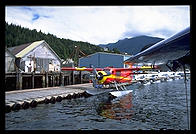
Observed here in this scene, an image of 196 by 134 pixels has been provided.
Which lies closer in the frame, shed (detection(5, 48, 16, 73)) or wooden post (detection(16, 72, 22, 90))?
wooden post (detection(16, 72, 22, 90))

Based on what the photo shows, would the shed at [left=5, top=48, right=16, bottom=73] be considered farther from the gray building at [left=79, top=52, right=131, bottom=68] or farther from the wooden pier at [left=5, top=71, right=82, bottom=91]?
the gray building at [left=79, top=52, right=131, bottom=68]

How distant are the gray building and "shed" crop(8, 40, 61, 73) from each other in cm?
1047

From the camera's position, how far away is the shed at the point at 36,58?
2280 centimetres

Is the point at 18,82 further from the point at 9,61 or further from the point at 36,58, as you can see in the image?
the point at 36,58

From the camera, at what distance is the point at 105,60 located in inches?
1350

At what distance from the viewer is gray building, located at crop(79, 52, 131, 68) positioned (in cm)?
3209

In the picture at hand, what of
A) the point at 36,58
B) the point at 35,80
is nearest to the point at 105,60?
the point at 36,58

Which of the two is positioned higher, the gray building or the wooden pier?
the gray building

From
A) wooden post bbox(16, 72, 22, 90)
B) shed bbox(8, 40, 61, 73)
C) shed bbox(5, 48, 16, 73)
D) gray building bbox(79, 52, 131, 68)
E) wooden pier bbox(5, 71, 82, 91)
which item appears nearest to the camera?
wooden post bbox(16, 72, 22, 90)

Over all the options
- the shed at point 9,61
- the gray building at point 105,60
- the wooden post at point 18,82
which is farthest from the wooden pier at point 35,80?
the gray building at point 105,60

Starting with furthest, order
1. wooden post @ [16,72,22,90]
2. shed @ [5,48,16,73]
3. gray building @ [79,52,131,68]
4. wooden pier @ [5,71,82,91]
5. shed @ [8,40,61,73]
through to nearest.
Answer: gray building @ [79,52,131,68], shed @ [8,40,61,73], shed @ [5,48,16,73], wooden pier @ [5,71,82,91], wooden post @ [16,72,22,90]

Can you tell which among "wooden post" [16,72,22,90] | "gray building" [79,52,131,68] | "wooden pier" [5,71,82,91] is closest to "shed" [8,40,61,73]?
"wooden pier" [5,71,82,91]

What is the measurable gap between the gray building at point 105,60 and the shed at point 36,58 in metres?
10.5
